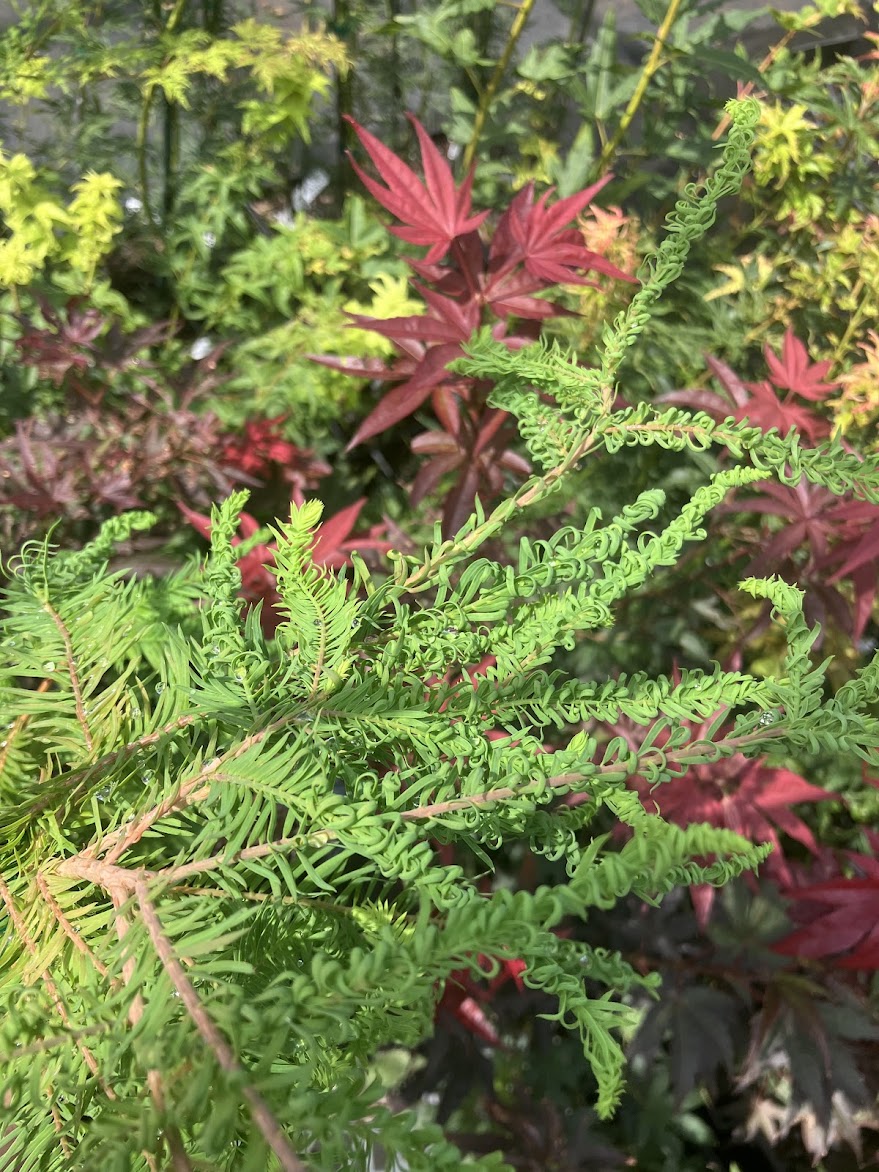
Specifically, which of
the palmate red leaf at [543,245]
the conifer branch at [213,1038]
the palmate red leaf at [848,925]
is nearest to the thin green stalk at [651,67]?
the palmate red leaf at [543,245]

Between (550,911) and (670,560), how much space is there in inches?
6.7

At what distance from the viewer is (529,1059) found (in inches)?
35.4

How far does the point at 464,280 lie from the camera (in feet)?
2.51

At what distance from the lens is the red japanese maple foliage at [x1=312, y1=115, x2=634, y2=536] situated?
743 millimetres

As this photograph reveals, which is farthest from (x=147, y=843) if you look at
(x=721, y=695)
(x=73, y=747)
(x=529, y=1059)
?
(x=529, y=1059)

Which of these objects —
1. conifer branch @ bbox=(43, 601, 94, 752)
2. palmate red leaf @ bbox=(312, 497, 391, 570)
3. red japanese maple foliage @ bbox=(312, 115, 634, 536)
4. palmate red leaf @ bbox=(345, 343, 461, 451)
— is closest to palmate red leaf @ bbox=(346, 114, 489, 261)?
red japanese maple foliage @ bbox=(312, 115, 634, 536)

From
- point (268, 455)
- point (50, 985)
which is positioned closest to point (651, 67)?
point (268, 455)

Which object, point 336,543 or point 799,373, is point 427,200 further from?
point 799,373

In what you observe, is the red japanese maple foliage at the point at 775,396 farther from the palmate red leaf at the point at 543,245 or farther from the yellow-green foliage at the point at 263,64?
the yellow-green foliage at the point at 263,64

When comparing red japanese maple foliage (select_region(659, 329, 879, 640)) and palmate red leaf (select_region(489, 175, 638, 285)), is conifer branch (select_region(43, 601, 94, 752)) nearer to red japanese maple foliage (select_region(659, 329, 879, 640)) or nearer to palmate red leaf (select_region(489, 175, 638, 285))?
palmate red leaf (select_region(489, 175, 638, 285))

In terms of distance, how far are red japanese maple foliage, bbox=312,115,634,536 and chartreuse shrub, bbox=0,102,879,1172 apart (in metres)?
0.30

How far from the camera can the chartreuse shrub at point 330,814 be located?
0.25m

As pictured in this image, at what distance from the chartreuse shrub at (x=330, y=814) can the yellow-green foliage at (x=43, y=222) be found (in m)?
0.67

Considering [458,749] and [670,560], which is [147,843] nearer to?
[458,749]
